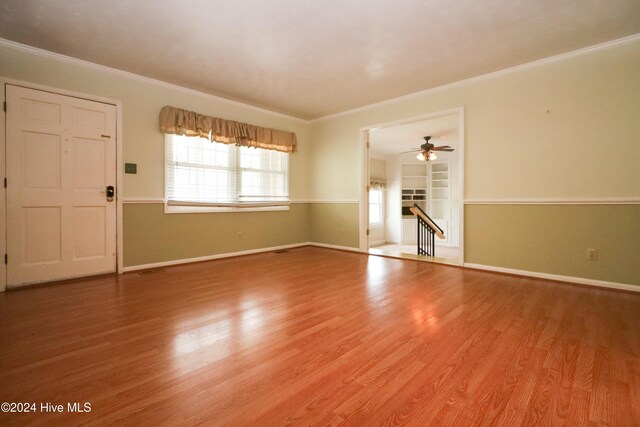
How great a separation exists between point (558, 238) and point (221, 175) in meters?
4.48

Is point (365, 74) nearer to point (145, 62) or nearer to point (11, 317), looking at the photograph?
point (145, 62)

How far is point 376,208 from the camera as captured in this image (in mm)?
9344

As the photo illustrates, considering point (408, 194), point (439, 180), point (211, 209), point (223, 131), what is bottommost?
point (211, 209)

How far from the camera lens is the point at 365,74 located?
3.88m

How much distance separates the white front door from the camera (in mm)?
3166

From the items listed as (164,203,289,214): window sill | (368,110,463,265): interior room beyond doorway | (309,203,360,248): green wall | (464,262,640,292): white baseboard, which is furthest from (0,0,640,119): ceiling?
(368,110,463,265): interior room beyond doorway

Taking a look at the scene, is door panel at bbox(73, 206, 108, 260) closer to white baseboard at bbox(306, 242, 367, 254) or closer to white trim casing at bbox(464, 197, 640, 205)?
white baseboard at bbox(306, 242, 367, 254)

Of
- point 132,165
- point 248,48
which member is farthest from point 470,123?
point 132,165

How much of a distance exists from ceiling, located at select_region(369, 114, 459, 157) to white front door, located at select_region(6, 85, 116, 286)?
438 cm

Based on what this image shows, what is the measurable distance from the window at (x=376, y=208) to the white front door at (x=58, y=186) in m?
6.75

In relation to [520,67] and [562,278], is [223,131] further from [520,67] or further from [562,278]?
[562,278]

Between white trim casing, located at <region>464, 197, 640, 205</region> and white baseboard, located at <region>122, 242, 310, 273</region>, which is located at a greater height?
white trim casing, located at <region>464, 197, 640, 205</region>

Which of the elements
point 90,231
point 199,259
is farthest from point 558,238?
point 90,231

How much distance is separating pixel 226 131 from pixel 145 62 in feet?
4.63
